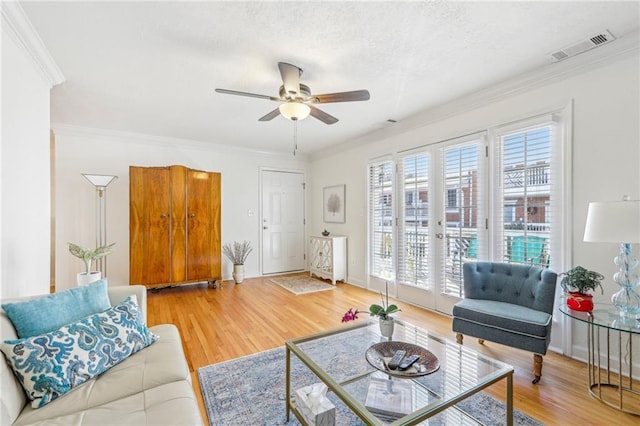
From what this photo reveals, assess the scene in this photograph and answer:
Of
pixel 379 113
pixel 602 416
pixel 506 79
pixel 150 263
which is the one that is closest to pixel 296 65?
pixel 379 113

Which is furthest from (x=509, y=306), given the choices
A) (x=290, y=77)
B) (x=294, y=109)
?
(x=290, y=77)

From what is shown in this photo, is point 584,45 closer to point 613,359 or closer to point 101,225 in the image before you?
point 613,359

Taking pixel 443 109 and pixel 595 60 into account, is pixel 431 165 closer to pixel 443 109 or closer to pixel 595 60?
pixel 443 109

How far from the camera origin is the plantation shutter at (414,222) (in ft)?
11.7

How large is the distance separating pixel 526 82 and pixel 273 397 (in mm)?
3271

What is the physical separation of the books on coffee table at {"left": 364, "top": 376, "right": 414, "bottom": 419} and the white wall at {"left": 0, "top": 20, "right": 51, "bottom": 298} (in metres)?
2.27

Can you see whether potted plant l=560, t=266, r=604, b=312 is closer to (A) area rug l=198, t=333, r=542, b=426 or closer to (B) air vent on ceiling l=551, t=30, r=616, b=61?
(A) area rug l=198, t=333, r=542, b=426

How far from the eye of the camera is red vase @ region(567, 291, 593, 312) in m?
1.92

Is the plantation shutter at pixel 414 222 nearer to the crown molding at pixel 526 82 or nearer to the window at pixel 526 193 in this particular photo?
the crown molding at pixel 526 82

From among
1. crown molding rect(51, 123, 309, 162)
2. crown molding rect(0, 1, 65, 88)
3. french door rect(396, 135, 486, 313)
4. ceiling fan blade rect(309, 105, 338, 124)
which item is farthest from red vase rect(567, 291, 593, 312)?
crown molding rect(51, 123, 309, 162)

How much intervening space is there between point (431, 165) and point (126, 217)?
4445mm

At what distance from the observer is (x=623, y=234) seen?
5.60 ft

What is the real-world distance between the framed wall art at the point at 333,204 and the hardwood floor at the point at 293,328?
47.6 inches

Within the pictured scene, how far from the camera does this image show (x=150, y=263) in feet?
13.3
